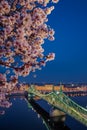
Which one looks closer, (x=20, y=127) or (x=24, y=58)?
(x=24, y=58)

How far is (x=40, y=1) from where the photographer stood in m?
8.94

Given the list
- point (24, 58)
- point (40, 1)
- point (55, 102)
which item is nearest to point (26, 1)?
point (40, 1)

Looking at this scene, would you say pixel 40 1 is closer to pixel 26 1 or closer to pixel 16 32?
pixel 26 1

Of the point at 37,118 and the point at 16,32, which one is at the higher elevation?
the point at 16,32

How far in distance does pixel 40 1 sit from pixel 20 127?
56.6 m

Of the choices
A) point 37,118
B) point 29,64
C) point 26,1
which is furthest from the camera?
point 37,118

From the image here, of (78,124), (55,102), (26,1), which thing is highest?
(26,1)

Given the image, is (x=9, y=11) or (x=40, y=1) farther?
(x=40, y=1)

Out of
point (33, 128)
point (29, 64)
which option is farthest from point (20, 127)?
point (29, 64)

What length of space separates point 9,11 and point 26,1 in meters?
0.80

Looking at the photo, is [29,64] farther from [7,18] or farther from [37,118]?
[37,118]

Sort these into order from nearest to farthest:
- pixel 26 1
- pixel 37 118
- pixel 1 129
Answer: pixel 26 1 < pixel 1 129 < pixel 37 118

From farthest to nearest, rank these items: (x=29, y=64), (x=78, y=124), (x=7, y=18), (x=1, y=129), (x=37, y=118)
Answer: (x=37, y=118)
(x=78, y=124)
(x=1, y=129)
(x=29, y=64)
(x=7, y=18)

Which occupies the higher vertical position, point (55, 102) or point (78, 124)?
point (55, 102)
